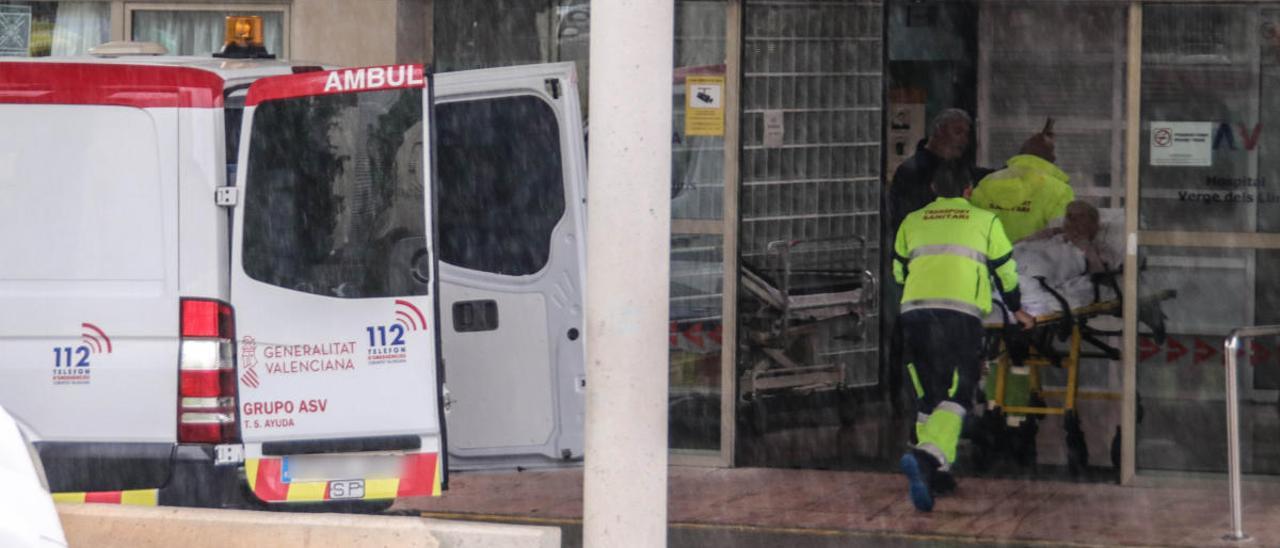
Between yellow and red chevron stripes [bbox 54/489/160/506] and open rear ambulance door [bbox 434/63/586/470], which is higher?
open rear ambulance door [bbox 434/63/586/470]

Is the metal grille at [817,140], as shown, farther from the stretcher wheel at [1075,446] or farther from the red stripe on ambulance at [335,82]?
the red stripe on ambulance at [335,82]

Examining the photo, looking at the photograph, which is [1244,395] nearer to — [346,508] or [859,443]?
[859,443]

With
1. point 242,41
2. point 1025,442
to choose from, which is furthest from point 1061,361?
point 242,41

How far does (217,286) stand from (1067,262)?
5365mm

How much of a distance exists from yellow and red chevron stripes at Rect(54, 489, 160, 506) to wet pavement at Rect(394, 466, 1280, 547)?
194 cm

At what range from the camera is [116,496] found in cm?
695

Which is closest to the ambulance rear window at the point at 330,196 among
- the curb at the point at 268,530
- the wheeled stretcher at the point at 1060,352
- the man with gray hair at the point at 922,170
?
the curb at the point at 268,530

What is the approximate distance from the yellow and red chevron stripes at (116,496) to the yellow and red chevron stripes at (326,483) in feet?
1.28

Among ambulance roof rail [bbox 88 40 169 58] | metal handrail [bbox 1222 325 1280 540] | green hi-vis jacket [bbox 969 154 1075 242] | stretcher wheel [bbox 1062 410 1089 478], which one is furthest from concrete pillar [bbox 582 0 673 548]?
green hi-vis jacket [bbox 969 154 1075 242]

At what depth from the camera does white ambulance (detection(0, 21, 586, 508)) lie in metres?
6.84

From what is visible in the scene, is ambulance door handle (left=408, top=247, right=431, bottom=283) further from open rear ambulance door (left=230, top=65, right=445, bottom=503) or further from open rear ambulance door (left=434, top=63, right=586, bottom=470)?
open rear ambulance door (left=434, top=63, right=586, bottom=470)

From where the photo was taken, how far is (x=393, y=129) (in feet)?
23.5

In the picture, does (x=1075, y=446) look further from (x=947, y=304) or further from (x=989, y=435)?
(x=947, y=304)

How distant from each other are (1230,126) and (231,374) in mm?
5811
